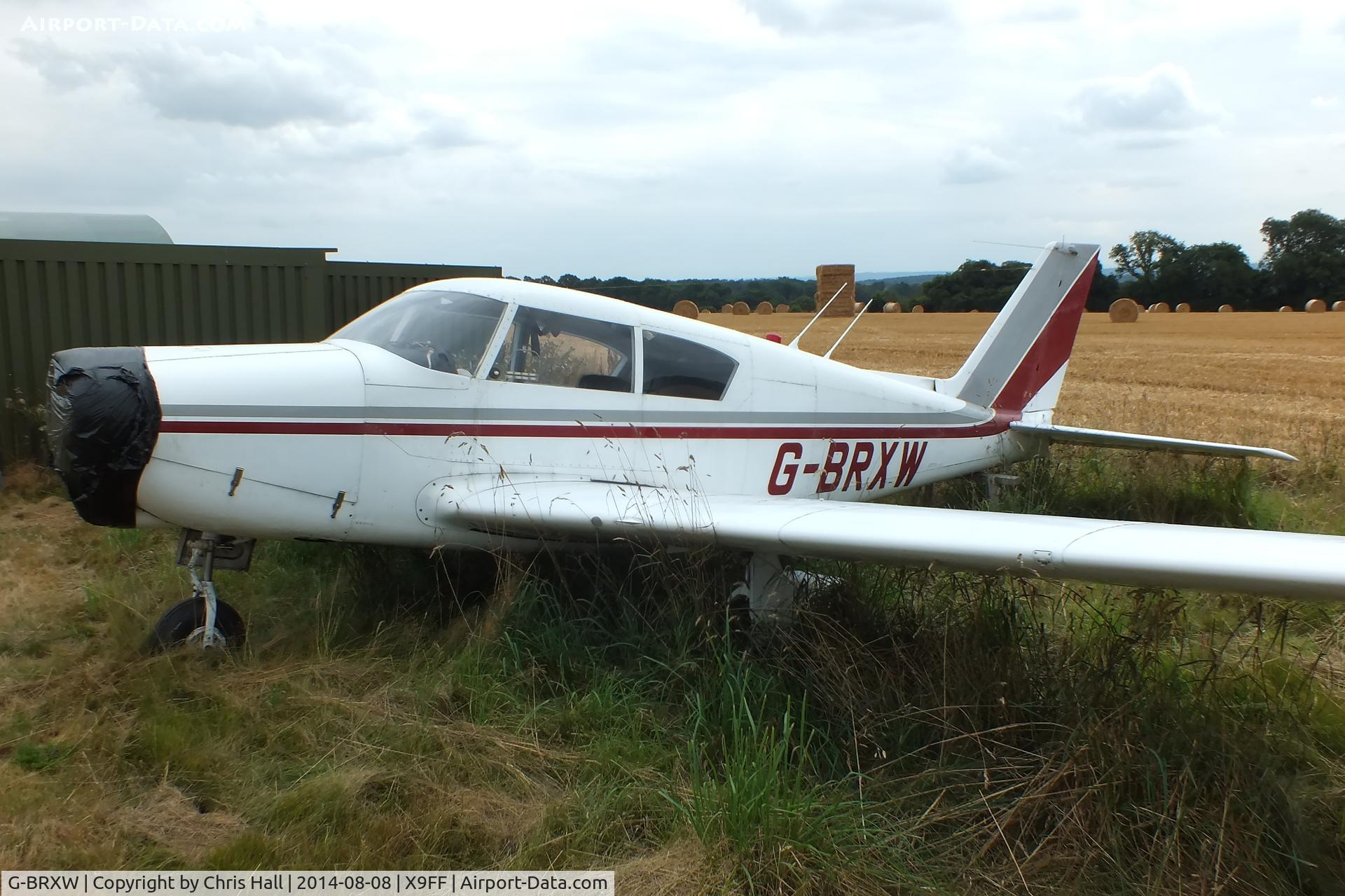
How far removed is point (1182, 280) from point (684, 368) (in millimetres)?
41521

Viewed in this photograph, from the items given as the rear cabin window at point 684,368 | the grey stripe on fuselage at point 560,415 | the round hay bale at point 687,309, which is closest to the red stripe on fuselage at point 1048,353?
the grey stripe on fuselage at point 560,415

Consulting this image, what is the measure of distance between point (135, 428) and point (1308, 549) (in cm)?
437

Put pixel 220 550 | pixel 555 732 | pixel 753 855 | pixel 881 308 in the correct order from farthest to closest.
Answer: pixel 881 308
pixel 220 550
pixel 555 732
pixel 753 855

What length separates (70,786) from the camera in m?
3.36

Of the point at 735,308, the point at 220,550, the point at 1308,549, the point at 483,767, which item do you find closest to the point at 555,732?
the point at 483,767

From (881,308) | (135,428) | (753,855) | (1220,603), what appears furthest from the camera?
(881,308)

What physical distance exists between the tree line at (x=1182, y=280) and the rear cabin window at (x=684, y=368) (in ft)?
84.8

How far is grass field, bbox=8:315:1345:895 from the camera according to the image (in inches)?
117

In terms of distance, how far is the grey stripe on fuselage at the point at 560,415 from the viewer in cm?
438

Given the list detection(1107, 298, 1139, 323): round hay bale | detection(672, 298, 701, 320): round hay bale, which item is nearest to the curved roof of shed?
detection(672, 298, 701, 320): round hay bale

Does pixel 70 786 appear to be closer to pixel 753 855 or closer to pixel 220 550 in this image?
pixel 220 550

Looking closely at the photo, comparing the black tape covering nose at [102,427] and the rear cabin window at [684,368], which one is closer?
the black tape covering nose at [102,427]

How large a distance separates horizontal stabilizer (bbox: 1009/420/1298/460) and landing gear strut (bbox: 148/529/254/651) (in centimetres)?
542

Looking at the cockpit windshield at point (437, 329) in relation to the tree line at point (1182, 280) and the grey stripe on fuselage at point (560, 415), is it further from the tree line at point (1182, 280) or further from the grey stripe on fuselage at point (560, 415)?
the tree line at point (1182, 280)
